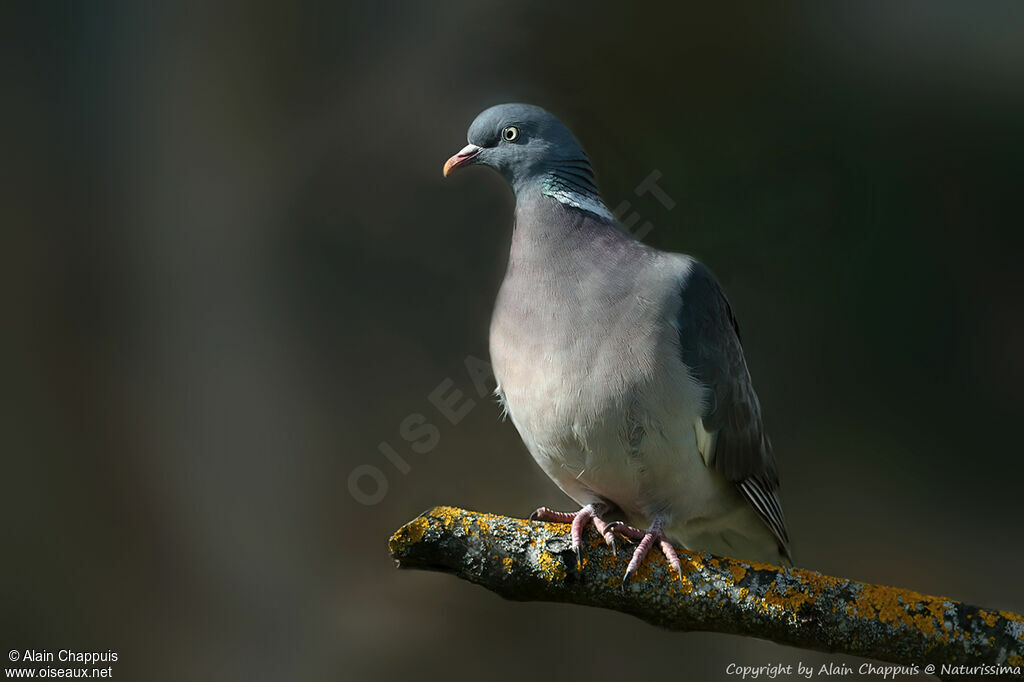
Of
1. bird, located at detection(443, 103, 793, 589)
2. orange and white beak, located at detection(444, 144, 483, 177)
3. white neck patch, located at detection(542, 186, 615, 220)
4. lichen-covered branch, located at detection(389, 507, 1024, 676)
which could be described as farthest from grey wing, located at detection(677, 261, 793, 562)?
orange and white beak, located at detection(444, 144, 483, 177)

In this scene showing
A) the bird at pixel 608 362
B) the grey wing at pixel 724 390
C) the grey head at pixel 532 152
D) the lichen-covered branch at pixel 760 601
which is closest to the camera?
the lichen-covered branch at pixel 760 601

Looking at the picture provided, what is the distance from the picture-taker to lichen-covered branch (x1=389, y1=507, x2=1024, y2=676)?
1.87 meters

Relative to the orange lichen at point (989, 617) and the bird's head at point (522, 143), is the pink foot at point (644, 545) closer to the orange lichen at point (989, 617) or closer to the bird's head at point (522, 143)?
the orange lichen at point (989, 617)

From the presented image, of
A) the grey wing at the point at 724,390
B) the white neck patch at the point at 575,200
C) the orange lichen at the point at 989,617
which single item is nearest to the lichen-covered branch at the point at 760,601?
the orange lichen at the point at 989,617

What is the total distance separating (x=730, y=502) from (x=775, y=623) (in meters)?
0.54

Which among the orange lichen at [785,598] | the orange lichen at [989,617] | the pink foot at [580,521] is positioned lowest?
the orange lichen at [989,617]

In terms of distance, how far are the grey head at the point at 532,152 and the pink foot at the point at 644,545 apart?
79 centimetres

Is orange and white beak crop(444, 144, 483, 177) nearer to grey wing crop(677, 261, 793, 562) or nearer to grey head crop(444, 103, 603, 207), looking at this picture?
grey head crop(444, 103, 603, 207)

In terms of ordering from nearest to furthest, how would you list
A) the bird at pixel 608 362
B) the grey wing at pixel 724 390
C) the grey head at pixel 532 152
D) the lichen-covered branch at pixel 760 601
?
1. the lichen-covered branch at pixel 760 601
2. the bird at pixel 608 362
3. the grey wing at pixel 724 390
4. the grey head at pixel 532 152

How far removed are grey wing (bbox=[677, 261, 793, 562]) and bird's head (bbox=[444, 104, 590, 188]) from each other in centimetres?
42

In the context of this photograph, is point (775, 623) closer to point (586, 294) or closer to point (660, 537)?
point (660, 537)

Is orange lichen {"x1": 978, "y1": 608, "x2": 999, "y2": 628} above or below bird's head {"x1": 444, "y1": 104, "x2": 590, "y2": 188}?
below

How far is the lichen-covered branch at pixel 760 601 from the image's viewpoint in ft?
6.13

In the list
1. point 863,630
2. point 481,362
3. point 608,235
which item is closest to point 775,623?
point 863,630
